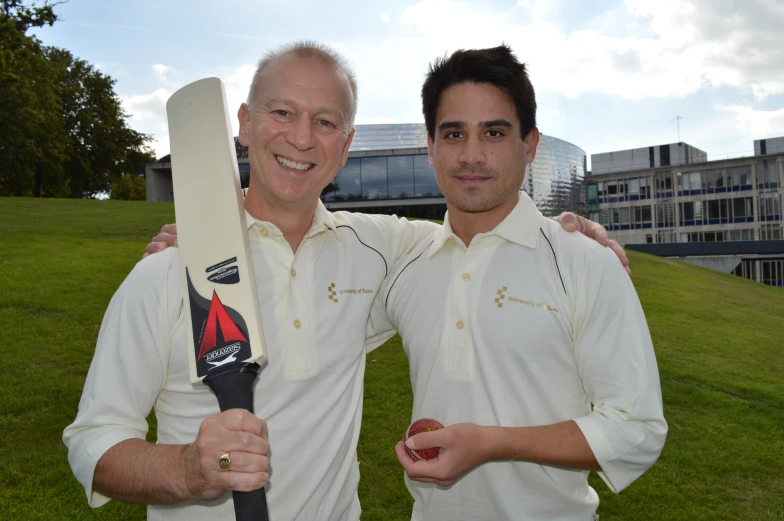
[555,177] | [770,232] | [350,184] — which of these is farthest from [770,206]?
[350,184]

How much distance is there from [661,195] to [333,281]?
51.6 metres

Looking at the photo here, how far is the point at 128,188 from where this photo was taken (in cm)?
4022

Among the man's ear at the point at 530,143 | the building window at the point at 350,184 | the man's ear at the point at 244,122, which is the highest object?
the building window at the point at 350,184

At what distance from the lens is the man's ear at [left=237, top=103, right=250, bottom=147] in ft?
7.17

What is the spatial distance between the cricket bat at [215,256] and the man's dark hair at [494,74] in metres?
0.82

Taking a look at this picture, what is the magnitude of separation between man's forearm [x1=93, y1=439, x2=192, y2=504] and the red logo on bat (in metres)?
0.28

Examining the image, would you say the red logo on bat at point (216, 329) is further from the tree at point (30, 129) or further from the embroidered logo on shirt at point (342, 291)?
the tree at point (30, 129)

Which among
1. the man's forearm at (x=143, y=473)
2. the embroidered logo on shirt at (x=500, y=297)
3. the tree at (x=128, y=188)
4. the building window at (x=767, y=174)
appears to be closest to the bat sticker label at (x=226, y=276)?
the man's forearm at (x=143, y=473)

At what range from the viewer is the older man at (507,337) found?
68.7 inches

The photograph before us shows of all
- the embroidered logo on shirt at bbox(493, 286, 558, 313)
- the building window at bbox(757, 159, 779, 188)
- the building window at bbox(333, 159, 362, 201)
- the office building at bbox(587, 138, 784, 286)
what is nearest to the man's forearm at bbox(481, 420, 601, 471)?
the embroidered logo on shirt at bbox(493, 286, 558, 313)

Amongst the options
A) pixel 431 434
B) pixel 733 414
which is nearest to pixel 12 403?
pixel 431 434

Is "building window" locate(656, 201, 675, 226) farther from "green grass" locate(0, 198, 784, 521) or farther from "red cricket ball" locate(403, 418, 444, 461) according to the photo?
"red cricket ball" locate(403, 418, 444, 461)

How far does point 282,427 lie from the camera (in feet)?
6.09

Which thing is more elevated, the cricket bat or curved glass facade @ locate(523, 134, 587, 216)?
curved glass facade @ locate(523, 134, 587, 216)
